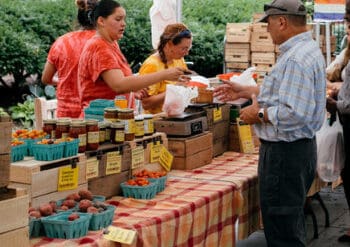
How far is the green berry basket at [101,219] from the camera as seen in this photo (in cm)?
330

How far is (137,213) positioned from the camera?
368 cm

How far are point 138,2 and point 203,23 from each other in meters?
2.41

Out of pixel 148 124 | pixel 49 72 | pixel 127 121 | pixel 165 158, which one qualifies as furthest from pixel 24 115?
pixel 127 121

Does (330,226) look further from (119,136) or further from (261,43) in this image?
(261,43)

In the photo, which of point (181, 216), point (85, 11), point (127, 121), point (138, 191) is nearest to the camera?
point (181, 216)

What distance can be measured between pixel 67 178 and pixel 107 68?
1.23 metres

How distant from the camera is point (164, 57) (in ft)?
18.7

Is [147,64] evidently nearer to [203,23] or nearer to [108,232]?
[108,232]

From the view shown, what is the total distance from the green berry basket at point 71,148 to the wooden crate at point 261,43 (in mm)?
8485

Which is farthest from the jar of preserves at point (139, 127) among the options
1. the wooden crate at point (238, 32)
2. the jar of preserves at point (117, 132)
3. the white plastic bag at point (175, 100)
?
the wooden crate at point (238, 32)

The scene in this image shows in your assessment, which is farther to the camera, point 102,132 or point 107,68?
point 107,68

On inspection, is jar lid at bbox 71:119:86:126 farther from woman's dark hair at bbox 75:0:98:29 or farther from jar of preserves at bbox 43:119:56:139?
woman's dark hair at bbox 75:0:98:29

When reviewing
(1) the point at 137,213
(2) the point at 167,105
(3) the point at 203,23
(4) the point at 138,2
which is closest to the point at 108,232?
(1) the point at 137,213

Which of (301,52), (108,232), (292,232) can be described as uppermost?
(301,52)
